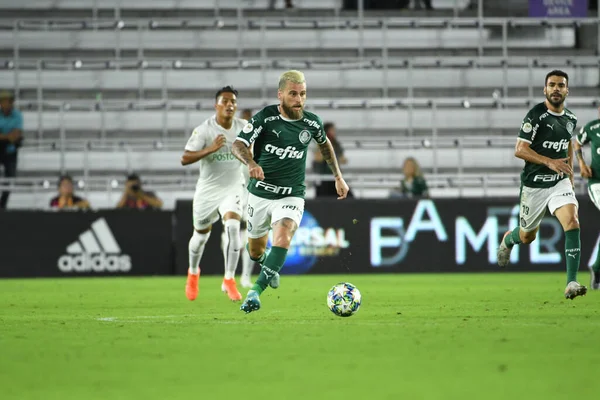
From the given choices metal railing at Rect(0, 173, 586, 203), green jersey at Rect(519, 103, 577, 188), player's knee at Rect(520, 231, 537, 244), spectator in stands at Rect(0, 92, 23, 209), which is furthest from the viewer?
metal railing at Rect(0, 173, 586, 203)

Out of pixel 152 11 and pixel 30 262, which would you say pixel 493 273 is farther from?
pixel 152 11

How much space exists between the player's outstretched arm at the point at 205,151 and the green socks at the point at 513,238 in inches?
136

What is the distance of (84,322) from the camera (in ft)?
30.6

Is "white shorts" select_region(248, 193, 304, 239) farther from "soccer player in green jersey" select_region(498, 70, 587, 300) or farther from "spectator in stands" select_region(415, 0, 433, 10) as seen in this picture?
"spectator in stands" select_region(415, 0, 433, 10)

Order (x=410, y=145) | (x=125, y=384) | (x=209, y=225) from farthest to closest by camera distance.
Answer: (x=410, y=145)
(x=209, y=225)
(x=125, y=384)

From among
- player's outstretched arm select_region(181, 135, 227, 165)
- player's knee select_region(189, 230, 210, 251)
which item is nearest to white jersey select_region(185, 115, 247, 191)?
player's outstretched arm select_region(181, 135, 227, 165)

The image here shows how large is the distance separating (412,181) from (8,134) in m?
7.39

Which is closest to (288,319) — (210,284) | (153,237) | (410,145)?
(210,284)

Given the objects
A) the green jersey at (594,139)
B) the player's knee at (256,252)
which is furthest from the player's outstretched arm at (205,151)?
the green jersey at (594,139)

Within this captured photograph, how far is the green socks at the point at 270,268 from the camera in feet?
31.5

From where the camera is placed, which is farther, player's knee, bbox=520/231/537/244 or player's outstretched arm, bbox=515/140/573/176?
player's knee, bbox=520/231/537/244

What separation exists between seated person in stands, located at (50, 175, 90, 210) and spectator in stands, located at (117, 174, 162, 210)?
68 cm

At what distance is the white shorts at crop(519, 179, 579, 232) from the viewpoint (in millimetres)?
11672

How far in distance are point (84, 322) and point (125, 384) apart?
13.0 ft
